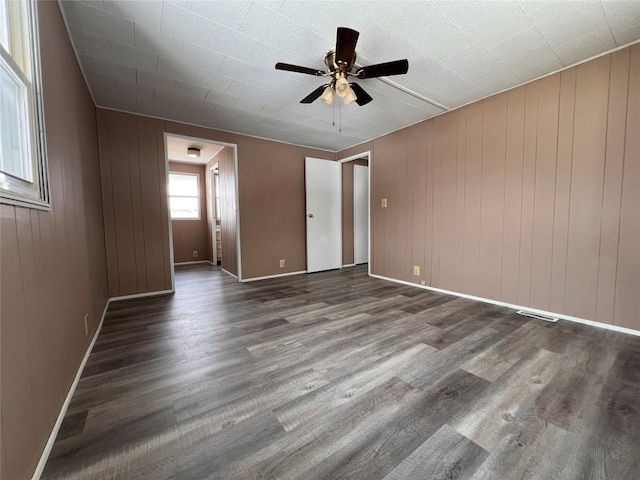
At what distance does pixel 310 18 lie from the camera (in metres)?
1.82

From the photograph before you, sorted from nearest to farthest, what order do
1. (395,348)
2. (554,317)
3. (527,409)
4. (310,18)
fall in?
1. (527,409)
2. (310,18)
3. (395,348)
4. (554,317)

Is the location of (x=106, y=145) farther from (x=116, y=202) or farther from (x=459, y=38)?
(x=459, y=38)

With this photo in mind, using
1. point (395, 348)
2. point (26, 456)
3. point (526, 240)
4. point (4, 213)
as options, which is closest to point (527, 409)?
point (395, 348)

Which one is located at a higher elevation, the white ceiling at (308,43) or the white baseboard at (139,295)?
the white ceiling at (308,43)

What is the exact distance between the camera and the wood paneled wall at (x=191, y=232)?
609 cm

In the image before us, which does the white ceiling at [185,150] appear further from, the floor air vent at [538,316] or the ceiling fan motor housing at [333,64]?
the floor air vent at [538,316]

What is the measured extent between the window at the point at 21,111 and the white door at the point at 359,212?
4.83 metres

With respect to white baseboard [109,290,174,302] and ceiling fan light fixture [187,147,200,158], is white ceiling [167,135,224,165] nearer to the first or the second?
ceiling fan light fixture [187,147,200,158]

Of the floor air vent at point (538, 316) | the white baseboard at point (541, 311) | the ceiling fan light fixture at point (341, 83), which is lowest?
the floor air vent at point (538, 316)

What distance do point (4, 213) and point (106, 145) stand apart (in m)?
3.05

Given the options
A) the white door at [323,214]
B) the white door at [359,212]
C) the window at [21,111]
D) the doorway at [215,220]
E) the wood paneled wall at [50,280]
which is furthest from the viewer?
the doorway at [215,220]

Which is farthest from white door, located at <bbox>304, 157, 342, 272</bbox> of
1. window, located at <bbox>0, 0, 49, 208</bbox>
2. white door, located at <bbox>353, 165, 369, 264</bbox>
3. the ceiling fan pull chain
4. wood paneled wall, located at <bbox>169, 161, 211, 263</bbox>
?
window, located at <bbox>0, 0, 49, 208</bbox>

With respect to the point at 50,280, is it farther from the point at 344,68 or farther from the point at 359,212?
the point at 359,212

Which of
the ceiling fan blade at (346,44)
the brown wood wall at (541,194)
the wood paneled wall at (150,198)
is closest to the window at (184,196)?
the wood paneled wall at (150,198)
